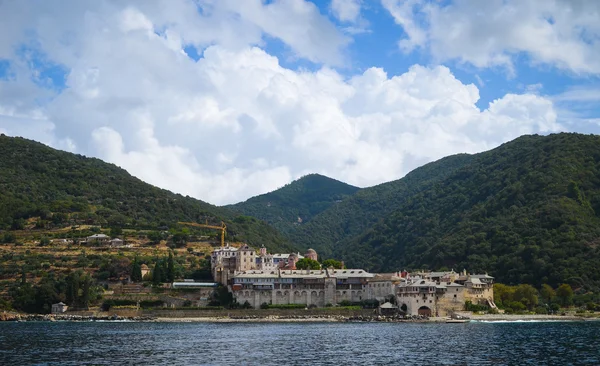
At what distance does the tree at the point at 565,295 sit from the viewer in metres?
117

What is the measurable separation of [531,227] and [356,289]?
49.5 metres

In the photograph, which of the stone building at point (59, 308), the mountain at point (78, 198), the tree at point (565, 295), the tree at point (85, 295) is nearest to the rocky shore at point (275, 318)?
the stone building at point (59, 308)

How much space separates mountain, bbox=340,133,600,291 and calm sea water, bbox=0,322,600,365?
49.0 m

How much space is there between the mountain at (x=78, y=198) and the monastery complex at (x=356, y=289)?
47.7 meters

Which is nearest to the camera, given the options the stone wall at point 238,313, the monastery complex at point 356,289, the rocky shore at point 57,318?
the rocky shore at point 57,318

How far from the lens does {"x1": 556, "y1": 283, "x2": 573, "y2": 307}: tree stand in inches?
4587

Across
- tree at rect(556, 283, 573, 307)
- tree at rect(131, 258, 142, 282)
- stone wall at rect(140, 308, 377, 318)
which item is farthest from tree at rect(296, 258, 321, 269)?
tree at rect(556, 283, 573, 307)

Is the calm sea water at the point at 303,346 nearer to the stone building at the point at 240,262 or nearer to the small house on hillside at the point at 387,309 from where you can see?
the small house on hillside at the point at 387,309

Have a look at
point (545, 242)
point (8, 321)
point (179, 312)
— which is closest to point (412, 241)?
point (545, 242)

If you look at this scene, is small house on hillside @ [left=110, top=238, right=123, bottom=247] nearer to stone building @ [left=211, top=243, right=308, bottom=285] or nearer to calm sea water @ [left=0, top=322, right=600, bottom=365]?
stone building @ [left=211, top=243, right=308, bottom=285]

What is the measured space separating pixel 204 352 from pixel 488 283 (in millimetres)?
65718

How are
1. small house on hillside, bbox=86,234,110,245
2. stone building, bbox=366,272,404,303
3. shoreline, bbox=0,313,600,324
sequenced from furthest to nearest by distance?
small house on hillside, bbox=86,234,110,245 < stone building, bbox=366,272,404,303 < shoreline, bbox=0,313,600,324

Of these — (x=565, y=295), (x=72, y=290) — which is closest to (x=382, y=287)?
(x=565, y=295)

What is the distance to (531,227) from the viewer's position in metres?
147
